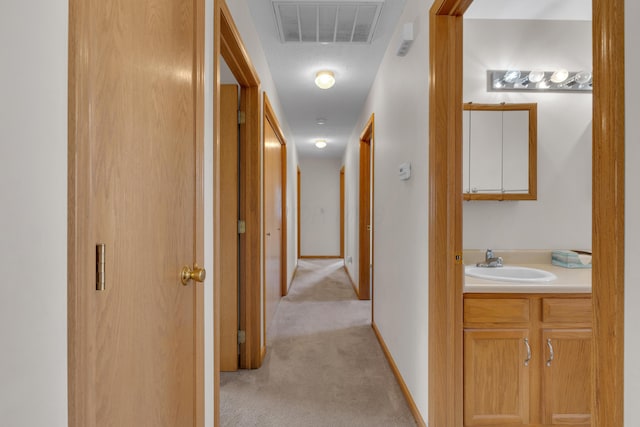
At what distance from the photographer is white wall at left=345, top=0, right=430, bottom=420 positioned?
64.7 inches

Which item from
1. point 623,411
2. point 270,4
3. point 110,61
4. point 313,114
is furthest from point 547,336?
point 313,114

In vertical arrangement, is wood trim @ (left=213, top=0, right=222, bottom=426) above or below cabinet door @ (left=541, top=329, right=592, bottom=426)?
above

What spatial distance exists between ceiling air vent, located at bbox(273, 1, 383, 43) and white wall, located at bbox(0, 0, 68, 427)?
1.69m

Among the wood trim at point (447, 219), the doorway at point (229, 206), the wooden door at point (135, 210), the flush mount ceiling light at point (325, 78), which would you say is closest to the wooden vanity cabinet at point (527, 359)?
the wood trim at point (447, 219)

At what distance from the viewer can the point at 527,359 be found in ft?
4.94

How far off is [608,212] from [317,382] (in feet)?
6.43

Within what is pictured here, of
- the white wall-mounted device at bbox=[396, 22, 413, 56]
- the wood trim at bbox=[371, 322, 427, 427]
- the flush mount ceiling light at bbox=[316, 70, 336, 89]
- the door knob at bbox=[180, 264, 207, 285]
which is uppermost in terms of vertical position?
the flush mount ceiling light at bbox=[316, 70, 336, 89]

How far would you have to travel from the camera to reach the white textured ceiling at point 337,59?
196 cm

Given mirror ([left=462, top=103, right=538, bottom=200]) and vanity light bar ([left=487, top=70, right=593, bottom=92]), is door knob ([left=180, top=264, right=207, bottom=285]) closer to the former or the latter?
mirror ([left=462, top=103, right=538, bottom=200])

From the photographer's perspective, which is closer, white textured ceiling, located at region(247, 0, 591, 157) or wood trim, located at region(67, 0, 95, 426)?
wood trim, located at region(67, 0, 95, 426)

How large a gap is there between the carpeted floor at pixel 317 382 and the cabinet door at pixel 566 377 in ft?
2.23

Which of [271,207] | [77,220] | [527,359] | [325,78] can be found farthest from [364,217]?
[77,220]

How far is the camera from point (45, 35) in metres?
0.51

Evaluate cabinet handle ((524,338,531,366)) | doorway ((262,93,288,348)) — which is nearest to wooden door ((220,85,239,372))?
doorway ((262,93,288,348))
